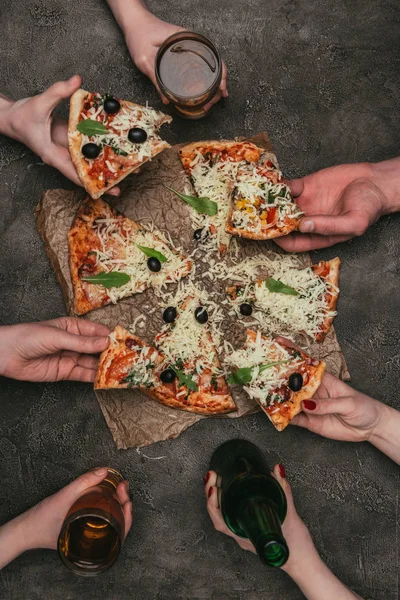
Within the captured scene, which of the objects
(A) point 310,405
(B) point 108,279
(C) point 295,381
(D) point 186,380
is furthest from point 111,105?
(A) point 310,405

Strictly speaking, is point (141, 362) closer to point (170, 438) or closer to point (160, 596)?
point (170, 438)

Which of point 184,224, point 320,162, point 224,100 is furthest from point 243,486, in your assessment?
point 224,100

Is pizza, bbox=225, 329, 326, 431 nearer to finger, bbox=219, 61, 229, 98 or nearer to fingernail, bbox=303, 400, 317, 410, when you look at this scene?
fingernail, bbox=303, 400, 317, 410

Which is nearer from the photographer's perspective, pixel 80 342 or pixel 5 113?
pixel 80 342

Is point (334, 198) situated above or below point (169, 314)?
above

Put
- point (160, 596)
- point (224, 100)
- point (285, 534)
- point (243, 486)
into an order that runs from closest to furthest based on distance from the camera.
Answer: point (243, 486)
point (285, 534)
point (160, 596)
point (224, 100)

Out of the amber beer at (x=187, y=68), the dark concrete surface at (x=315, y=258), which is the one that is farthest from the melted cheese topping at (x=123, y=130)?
the dark concrete surface at (x=315, y=258)

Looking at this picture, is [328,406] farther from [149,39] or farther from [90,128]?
[149,39]
